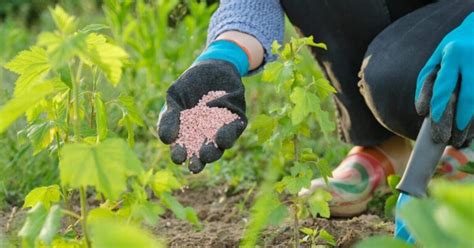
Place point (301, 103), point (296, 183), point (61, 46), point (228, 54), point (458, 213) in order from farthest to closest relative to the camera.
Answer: point (228, 54) → point (296, 183) → point (301, 103) → point (61, 46) → point (458, 213)

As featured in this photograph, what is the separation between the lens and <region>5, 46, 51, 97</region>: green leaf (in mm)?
1387

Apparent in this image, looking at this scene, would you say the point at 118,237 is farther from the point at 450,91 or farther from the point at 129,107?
the point at 450,91

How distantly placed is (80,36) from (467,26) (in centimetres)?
92

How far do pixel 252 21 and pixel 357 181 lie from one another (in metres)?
0.54

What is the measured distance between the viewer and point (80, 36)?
1162mm

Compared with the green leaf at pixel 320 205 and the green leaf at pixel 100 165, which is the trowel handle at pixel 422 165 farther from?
the green leaf at pixel 100 165

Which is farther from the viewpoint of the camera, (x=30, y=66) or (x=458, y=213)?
(x=30, y=66)

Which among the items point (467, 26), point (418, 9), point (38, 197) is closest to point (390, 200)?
point (467, 26)

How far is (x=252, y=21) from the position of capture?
6.91 ft

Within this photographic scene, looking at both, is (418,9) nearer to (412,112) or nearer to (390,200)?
(412,112)

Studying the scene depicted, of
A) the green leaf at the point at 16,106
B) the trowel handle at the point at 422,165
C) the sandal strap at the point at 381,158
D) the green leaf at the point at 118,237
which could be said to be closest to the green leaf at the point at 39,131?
the green leaf at the point at 16,106

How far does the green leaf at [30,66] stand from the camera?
1387 mm

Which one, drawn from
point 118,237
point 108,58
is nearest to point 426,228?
point 118,237

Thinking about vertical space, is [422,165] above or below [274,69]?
below
